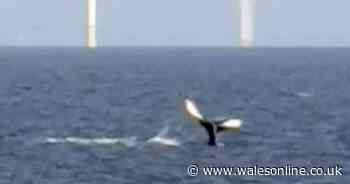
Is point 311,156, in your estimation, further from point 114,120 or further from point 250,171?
point 114,120

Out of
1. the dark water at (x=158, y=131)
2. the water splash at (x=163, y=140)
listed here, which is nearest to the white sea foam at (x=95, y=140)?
the dark water at (x=158, y=131)

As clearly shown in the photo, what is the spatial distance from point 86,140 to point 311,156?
11776mm

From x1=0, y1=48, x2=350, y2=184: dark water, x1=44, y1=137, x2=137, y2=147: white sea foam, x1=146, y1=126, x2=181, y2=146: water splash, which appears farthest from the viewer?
x1=44, y1=137, x2=137, y2=147: white sea foam

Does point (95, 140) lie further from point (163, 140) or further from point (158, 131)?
point (158, 131)

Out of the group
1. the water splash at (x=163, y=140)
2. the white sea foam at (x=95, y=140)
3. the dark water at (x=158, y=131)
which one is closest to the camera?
the dark water at (x=158, y=131)

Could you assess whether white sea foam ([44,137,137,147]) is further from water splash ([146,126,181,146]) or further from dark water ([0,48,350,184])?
water splash ([146,126,181,146])

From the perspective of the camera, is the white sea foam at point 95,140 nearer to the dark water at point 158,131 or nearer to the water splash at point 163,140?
the dark water at point 158,131

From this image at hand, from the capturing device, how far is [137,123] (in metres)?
67.2

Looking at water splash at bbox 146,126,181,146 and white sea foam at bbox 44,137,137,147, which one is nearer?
water splash at bbox 146,126,181,146

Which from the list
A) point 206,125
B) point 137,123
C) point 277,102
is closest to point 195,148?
point 206,125

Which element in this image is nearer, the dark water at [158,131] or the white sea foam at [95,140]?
the dark water at [158,131]

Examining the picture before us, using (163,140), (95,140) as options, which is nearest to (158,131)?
(163,140)

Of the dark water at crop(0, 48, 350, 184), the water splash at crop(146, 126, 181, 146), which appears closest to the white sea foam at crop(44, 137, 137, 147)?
the dark water at crop(0, 48, 350, 184)

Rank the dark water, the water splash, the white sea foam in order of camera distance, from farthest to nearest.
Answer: the white sea foam, the water splash, the dark water
